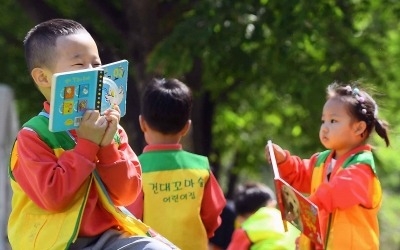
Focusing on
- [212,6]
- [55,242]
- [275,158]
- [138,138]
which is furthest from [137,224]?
[138,138]

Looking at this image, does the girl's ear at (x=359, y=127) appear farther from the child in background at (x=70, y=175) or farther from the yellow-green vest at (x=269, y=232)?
the child in background at (x=70, y=175)

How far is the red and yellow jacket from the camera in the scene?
16.7ft

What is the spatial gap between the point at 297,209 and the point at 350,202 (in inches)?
14.6

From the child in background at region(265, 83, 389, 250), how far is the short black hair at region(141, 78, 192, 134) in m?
0.55

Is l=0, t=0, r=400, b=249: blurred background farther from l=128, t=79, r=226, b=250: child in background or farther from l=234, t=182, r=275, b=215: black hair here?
l=128, t=79, r=226, b=250: child in background

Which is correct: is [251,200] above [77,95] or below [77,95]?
below

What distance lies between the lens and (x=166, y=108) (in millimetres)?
5477

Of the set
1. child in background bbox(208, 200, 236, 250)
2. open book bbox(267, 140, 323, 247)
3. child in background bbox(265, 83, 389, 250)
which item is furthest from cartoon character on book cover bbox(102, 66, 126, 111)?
child in background bbox(208, 200, 236, 250)

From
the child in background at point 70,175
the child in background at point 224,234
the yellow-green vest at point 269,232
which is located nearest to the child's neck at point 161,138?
the yellow-green vest at point 269,232

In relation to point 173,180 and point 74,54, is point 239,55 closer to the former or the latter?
point 173,180

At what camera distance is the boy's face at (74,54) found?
13.0 ft

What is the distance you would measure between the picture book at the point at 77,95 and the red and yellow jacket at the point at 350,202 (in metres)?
1.63

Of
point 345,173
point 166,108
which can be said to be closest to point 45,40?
point 166,108

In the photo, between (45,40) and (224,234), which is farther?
(224,234)
